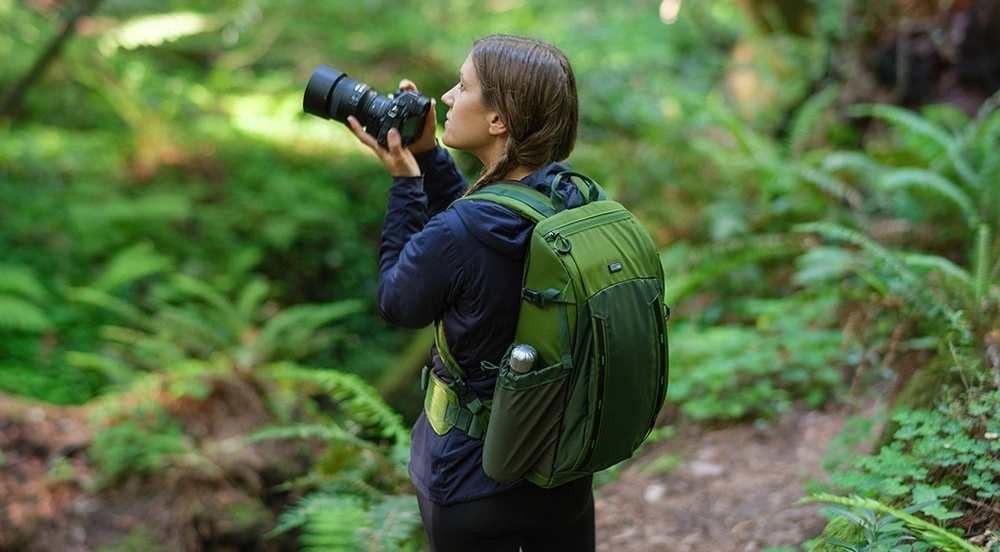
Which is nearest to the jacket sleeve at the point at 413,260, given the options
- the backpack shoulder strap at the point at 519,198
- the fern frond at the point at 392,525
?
the backpack shoulder strap at the point at 519,198

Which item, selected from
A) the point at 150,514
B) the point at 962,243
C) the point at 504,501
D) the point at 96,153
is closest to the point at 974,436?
the point at 504,501

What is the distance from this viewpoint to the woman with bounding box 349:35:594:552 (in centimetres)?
172

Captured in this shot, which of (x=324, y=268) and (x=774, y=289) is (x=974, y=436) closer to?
(x=774, y=289)

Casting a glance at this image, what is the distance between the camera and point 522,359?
167 centimetres

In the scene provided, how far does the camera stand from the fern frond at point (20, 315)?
5277mm

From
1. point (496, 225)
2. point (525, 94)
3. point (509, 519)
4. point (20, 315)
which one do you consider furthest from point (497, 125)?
point (20, 315)

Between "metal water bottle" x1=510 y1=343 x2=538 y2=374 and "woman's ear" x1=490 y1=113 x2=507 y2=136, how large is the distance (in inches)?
18.8

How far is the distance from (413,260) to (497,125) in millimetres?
353

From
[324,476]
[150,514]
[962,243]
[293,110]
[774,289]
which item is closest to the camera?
[324,476]

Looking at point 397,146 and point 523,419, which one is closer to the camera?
point 523,419

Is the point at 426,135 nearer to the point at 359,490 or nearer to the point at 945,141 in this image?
the point at 359,490

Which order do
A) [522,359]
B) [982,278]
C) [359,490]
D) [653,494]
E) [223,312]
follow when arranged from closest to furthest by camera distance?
[522,359] < [359,490] < [982,278] < [653,494] < [223,312]

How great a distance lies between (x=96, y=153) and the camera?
24.3 feet

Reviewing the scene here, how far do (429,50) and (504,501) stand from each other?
787 cm
